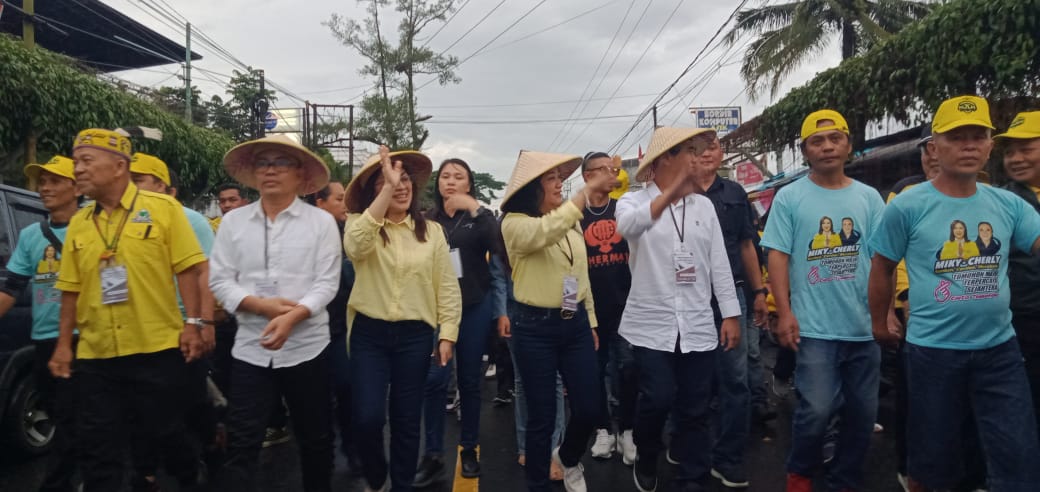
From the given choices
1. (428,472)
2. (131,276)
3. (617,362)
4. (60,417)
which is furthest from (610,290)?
(60,417)

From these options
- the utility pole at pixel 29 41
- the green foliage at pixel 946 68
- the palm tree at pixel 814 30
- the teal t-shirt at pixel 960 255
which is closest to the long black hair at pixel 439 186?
the teal t-shirt at pixel 960 255

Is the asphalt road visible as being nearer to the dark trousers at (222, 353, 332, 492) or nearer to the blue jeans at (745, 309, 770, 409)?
the blue jeans at (745, 309, 770, 409)

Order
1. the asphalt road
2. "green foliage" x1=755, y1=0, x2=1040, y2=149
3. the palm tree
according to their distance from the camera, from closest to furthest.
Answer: the asphalt road → "green foliage" x1=755, y1=0, x2=1040, y2=149 → the palm tree

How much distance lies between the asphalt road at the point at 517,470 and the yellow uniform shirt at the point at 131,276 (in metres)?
1.59

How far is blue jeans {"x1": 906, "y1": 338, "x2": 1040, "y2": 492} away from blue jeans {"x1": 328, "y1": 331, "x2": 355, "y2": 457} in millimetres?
3132

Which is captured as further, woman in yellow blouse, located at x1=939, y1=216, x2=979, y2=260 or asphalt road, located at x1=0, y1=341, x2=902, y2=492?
asphalt road, located at x1=0, y1=341, x2=902, y2=492

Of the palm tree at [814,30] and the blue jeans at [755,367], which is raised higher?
the palm tree at [814,30]

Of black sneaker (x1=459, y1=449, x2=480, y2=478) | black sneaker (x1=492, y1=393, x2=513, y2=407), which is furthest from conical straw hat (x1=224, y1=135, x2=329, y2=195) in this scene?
black sneaker (x1=492, y1=393, x2=513, y2=407)

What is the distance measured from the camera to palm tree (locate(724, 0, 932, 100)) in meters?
16.6

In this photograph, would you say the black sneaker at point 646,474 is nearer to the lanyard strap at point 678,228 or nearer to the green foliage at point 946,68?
the lanyard strap at point 678,228

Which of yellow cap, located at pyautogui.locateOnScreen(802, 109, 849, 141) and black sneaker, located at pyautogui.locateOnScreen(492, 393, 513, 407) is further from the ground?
yellow cap, located at pyautogui.locateOnScreen(802, 109, 849, 141)

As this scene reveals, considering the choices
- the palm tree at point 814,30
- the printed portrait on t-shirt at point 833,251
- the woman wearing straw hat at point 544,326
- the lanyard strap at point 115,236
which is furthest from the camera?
the palm tree at point 814,30

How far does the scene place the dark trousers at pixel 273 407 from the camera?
3.14 metres

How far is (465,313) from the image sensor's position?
4.43 m
